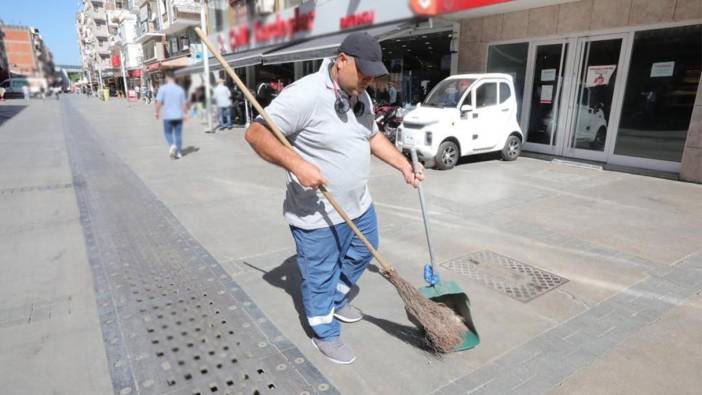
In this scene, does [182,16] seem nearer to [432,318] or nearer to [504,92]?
[432,318]

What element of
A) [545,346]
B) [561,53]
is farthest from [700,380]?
[561,53]

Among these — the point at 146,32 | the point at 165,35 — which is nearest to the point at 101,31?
the point at 146,32

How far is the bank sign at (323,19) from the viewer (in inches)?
77.3

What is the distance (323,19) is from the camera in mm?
5230

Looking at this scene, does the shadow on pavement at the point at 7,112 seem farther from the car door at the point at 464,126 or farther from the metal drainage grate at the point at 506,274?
the metal drainage grate at the point at 506,274

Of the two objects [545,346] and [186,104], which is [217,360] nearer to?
[186,104]

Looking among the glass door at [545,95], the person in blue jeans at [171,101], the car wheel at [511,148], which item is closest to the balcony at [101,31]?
the person in blue jeans at [171,101]

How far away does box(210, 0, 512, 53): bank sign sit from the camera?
1.96m

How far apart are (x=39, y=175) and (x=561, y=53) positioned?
34.9 feet

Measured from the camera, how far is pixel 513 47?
396 inches

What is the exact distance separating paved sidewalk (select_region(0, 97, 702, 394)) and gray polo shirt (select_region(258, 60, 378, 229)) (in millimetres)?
511

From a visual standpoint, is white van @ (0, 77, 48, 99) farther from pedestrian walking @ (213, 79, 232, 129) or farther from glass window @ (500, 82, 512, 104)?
glass window @ (500, 82, 512, 104)

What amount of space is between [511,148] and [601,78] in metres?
2.21

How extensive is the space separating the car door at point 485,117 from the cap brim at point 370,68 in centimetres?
651
